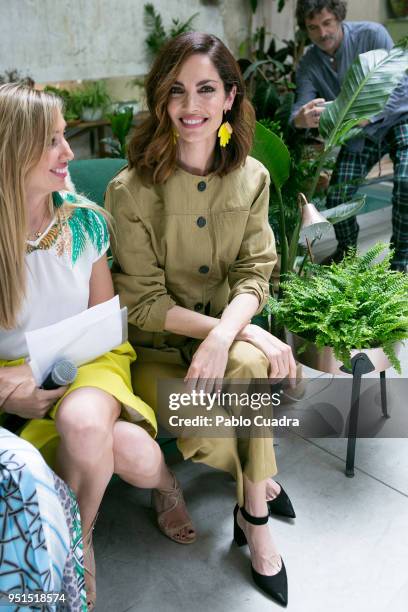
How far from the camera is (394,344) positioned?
6.45 ft

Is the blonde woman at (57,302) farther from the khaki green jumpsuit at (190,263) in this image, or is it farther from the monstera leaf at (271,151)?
the monstera leaf at (271,151)

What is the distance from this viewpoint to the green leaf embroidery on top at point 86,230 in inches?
61.7

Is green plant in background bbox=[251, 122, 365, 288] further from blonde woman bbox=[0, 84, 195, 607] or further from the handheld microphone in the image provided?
the handheld microphone

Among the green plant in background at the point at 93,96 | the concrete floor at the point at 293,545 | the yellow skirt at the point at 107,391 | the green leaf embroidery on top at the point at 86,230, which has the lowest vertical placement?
the concrete floor at the point at 293,545

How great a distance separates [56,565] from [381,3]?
6.79 m

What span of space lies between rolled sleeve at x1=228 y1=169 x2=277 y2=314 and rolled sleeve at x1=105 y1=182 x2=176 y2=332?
235 millimetres

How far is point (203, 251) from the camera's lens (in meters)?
1.78

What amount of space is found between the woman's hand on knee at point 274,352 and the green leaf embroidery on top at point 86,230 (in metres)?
0.50

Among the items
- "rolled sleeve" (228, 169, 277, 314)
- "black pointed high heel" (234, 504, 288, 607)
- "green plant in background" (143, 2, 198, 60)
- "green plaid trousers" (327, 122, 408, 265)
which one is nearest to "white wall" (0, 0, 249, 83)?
"green plant in background" (143, 2, 198, 60)

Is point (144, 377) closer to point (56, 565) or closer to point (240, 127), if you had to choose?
point (56, 565)

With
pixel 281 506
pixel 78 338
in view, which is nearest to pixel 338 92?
pixel 281 506

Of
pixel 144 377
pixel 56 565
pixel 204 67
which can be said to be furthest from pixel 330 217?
pixel 56 565

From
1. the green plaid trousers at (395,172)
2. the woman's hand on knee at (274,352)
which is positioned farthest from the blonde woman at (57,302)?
the green plaid trousers at (395,172)

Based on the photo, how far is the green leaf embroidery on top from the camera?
5.14ft
